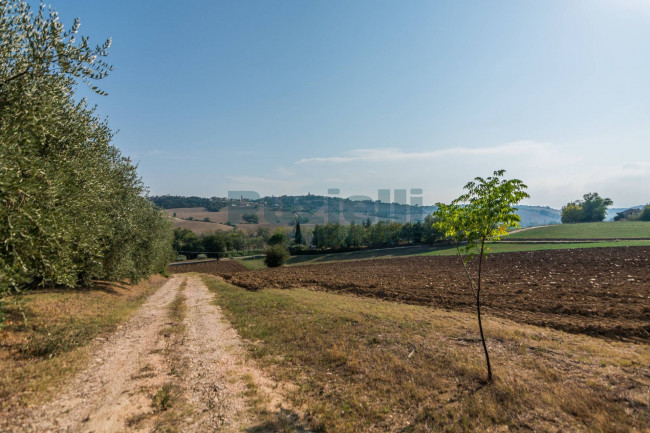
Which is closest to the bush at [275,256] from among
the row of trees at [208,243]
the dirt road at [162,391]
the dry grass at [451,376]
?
the row of trees at [208,243]

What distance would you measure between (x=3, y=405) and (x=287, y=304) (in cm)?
1648

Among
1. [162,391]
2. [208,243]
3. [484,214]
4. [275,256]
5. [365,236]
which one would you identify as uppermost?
[484,214]

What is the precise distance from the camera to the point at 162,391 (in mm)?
9406

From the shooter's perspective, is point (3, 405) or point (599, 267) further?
point (599, 267)

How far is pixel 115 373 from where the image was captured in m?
10.8

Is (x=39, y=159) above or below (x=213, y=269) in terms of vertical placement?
above

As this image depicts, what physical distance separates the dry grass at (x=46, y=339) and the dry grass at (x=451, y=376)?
717 centimetres

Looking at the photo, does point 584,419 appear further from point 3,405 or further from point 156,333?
point 156,333

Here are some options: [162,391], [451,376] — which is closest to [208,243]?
[162,391]

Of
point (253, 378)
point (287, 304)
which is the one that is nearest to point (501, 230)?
point (253, 378)

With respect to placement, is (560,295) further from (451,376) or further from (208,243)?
(208,243)

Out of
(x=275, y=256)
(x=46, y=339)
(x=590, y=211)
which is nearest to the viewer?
(x=46, y=339)

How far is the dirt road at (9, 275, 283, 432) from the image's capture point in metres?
7.73

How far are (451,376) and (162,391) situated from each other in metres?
9.94
